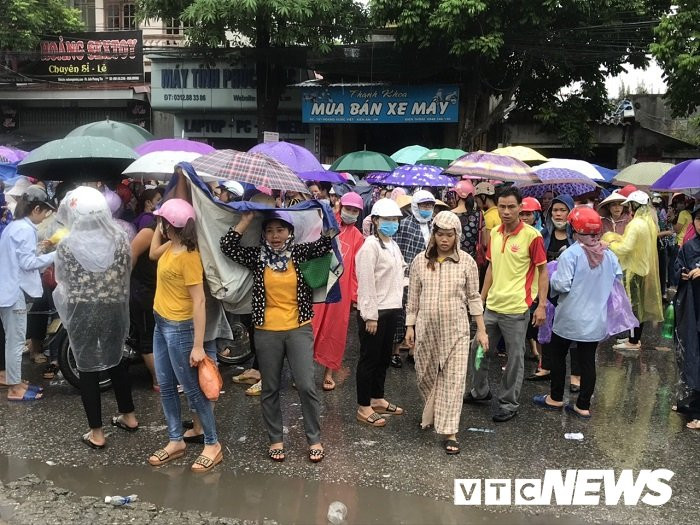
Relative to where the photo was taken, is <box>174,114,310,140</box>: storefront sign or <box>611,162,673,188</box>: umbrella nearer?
<box>611,162,673,188</box>: umbrella

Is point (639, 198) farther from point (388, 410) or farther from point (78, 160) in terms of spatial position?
point (78, 160)

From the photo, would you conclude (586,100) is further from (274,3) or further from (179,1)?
(179,1)

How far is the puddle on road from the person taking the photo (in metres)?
3.54

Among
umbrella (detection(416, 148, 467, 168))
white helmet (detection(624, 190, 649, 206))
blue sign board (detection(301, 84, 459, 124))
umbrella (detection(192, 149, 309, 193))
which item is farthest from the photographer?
blue sign board (detection(301, 84, 459, 124))

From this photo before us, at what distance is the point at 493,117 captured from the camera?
16188 mm

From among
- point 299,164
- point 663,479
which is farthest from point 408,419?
point 299,164

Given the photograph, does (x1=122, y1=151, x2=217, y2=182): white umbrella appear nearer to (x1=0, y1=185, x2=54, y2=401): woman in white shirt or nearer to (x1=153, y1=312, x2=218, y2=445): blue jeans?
(x1=0, y1=185, x2=54, y2=401): woman in white shirt

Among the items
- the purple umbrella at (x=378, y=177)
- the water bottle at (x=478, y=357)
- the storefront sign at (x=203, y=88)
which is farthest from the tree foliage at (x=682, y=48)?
the storefront sign at (x=203, y=88)

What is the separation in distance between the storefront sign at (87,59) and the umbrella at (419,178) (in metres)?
15.0

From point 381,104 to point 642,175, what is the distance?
8788 millimetres

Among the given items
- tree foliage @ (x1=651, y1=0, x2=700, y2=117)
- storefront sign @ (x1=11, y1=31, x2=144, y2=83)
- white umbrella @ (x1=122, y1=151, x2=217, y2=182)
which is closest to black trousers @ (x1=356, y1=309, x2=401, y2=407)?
white umbrella @ (x1=122, y1=151, x2=217, y2=182)

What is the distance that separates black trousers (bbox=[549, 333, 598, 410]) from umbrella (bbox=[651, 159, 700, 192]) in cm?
248

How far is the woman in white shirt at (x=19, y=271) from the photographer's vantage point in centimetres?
504

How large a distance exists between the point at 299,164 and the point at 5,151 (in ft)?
18.1
